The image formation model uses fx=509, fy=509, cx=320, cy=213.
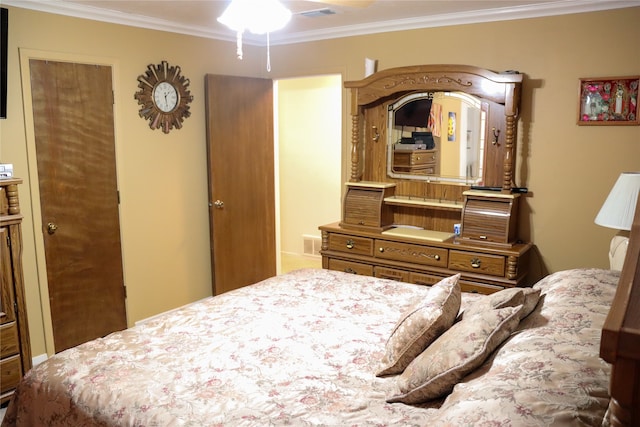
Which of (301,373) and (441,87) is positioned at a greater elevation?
(441,87)

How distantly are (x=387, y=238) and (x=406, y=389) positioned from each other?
7.14 ft

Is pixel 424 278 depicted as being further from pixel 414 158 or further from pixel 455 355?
pixel 455 355

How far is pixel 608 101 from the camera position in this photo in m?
3.26

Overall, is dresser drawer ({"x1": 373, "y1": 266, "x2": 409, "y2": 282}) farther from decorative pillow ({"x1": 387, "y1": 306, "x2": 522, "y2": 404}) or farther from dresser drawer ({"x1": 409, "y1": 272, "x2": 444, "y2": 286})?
decorative pillow ({"x1": 387, "y1": 306, "x2": 522, "y2": 404})

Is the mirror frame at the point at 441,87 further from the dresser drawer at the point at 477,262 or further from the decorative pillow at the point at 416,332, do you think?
the decorative pillow at the point at 416,332

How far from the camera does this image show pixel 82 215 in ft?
11.7

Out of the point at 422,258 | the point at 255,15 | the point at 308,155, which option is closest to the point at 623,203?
the point at 422,258

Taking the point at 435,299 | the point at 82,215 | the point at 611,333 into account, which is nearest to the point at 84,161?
the point at 82,215

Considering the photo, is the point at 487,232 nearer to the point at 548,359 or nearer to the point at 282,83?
the point at 548,359

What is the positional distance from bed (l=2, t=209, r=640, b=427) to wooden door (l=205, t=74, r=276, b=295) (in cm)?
206

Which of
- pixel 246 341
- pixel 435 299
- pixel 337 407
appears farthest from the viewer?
pixel 246 341

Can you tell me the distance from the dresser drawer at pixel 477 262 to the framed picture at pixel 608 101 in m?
1.07

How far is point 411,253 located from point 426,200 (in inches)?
19.7

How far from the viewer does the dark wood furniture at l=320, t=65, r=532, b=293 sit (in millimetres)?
3455
